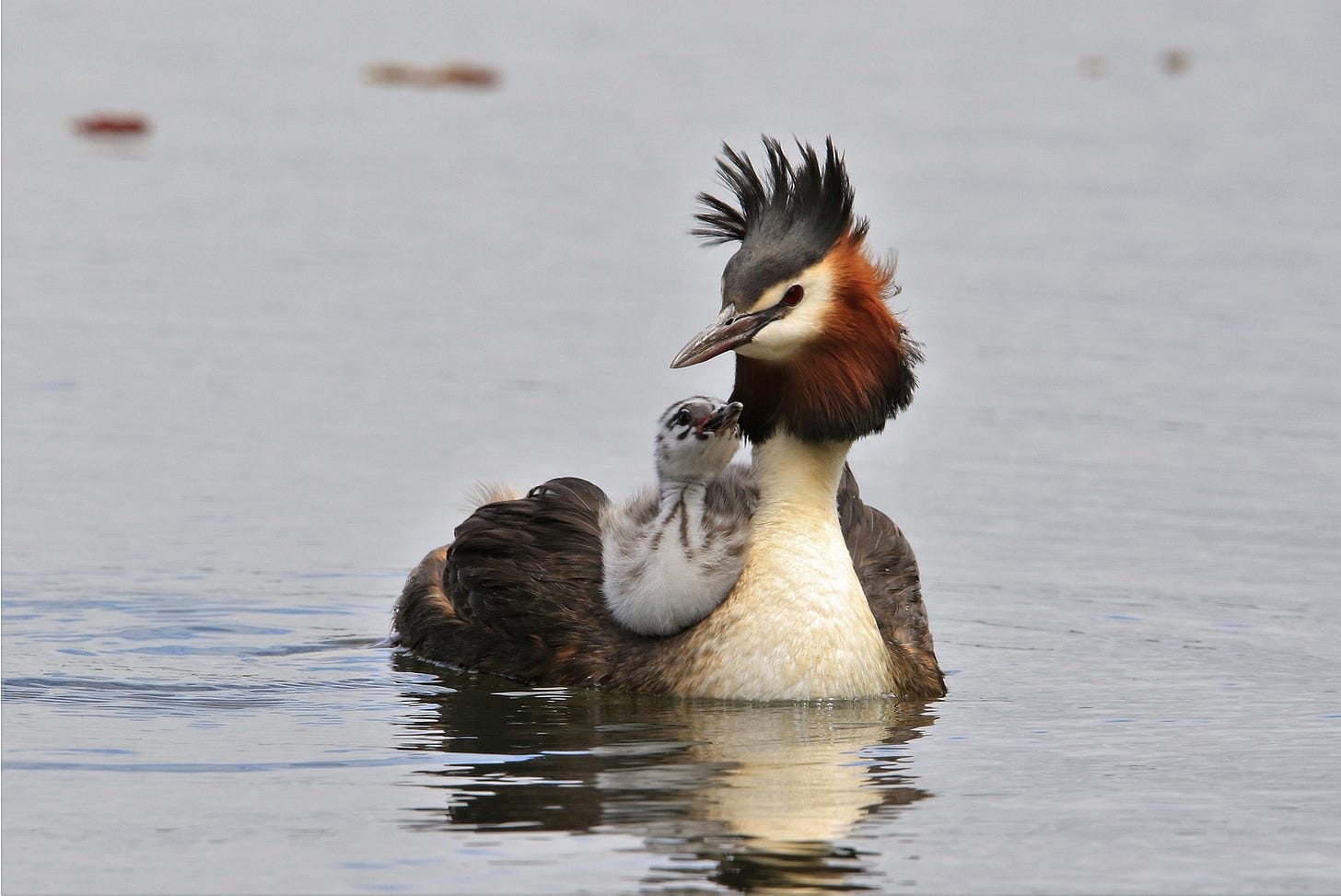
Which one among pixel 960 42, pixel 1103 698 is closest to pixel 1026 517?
pixel 1103 698

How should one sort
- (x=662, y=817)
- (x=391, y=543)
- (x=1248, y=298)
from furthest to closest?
(x=1248, y=298) → (x=391, y=543) → (x=662, y=817)

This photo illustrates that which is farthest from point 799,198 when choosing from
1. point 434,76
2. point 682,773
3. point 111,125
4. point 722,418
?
point 434,76

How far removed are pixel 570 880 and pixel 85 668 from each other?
3.85 m

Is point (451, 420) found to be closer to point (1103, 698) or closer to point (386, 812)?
point (1103, 698)

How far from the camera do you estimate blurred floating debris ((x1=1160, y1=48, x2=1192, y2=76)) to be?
127 ft

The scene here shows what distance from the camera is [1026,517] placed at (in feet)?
44.5

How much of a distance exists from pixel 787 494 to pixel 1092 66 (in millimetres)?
31252

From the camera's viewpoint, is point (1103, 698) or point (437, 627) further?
point (437, 627)

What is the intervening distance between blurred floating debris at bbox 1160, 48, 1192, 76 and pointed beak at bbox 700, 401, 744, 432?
99.1ft

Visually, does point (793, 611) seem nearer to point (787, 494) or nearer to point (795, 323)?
point (787, 494)

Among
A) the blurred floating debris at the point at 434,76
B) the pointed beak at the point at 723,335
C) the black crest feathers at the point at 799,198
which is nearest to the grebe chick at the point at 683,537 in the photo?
the pointed beak at the point at 723,335

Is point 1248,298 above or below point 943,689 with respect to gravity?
above

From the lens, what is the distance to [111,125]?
27875 millimetres

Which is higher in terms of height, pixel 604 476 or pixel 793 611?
pixel 604 476
